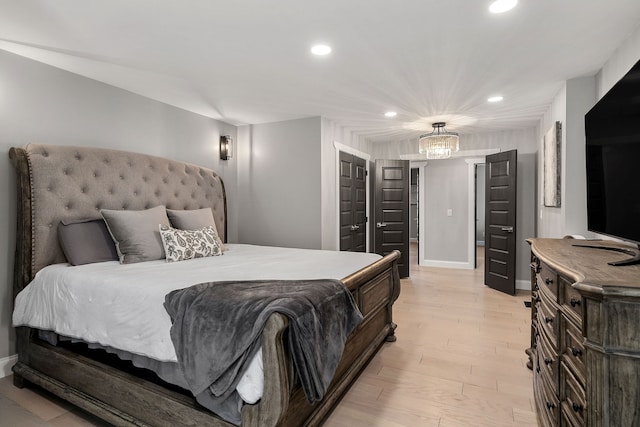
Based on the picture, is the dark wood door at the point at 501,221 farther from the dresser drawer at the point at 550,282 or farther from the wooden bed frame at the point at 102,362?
the dresser drawer at the point at 550,282

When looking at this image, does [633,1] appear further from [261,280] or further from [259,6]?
[261,280]

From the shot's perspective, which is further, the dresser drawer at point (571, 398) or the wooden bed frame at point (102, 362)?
the wooden bed frame at point (102, 362)

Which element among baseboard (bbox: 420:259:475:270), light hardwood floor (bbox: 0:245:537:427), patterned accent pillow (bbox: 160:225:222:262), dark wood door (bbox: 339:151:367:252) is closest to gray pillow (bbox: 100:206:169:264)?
patterned accent pillow (bbox: 160:225:222:262)

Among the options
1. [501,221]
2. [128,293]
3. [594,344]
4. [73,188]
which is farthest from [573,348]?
[501,221]

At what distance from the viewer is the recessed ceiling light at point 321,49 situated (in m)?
2.46

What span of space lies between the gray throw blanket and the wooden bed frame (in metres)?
0.07

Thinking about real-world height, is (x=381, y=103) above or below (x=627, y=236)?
above

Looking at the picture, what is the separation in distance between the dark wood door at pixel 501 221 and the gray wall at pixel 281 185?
2817mm

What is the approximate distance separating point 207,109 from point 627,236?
390cm

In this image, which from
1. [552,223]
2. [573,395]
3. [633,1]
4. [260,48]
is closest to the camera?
[573,395]

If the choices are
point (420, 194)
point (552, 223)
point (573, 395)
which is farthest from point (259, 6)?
point (420, 194)

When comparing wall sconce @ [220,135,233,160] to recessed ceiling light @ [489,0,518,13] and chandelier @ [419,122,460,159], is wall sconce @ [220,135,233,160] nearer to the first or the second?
chandelier @ [419,122,460,159]

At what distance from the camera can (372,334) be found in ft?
9.05

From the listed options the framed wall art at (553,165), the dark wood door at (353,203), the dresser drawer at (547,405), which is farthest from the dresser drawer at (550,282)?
the dark wood door at (353,203)
